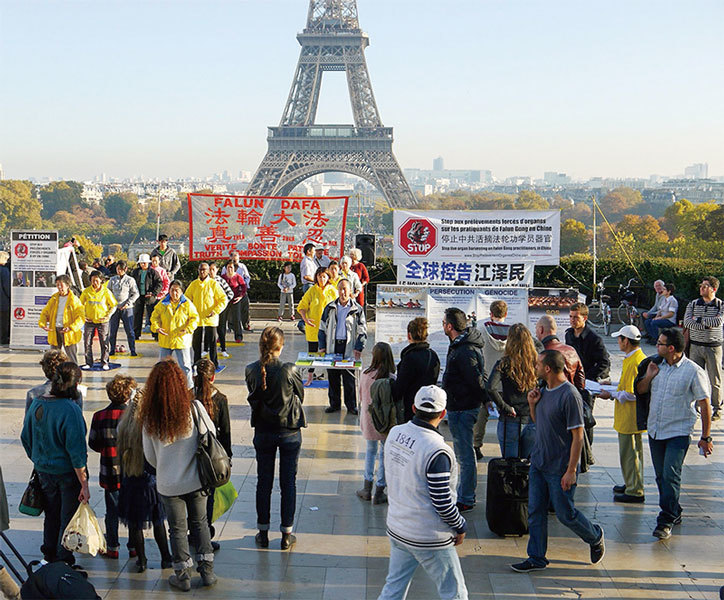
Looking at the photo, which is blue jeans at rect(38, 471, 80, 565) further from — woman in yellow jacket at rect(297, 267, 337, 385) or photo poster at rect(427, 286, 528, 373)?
woman in yellow jacket at rect(297, 267, 337, 385)

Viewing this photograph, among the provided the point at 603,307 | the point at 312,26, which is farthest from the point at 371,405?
the point at 312,26

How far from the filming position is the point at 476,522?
6148 millimetres

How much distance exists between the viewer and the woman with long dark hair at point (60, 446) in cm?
497

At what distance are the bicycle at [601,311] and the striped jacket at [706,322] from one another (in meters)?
6.24

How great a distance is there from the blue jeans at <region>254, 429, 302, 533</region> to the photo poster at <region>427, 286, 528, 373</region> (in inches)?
148

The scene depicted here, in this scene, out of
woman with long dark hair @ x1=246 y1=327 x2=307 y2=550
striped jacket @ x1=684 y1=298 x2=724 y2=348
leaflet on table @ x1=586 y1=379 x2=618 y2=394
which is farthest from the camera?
striped jacket @ x1=684 y1=298 x2=724 y2=348

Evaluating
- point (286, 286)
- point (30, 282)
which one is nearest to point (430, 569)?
point (30, 282)

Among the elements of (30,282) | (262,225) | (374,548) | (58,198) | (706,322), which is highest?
(58,198)

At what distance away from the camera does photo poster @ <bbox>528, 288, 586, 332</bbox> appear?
9273mm

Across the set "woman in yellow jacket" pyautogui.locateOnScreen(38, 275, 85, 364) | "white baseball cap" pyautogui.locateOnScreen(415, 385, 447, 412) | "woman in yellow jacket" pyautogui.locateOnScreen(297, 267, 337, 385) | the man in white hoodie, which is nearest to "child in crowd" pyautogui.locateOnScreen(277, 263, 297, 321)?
"woman in yellow jacket" pyautogui.locateOnScreen(297, 267, 337, 385)

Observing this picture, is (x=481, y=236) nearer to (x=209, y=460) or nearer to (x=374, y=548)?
(x=374, y=548)

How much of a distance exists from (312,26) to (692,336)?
6470 centimetres

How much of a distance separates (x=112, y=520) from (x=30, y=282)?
8.13m

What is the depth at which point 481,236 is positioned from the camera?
9836 mm
